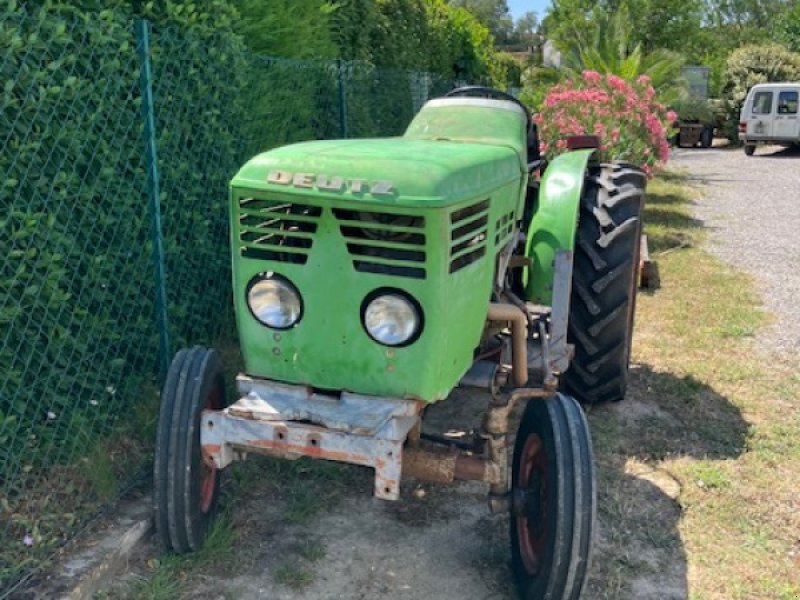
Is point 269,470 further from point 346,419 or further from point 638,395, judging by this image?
point 638,395

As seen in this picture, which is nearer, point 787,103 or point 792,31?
point 787,103

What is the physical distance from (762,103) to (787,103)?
0.61 metres

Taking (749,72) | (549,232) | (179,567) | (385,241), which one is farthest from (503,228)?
(749,72)

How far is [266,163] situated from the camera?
107 inches

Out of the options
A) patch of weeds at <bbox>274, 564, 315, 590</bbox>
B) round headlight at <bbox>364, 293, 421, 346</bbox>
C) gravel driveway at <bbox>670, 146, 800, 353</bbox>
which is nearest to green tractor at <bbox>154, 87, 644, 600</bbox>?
round headlight at <bbox>364, 293, 421, 346</bbox>

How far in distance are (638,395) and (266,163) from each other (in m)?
2.97

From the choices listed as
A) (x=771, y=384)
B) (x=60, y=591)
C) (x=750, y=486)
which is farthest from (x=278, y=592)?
(x=771, y=384)

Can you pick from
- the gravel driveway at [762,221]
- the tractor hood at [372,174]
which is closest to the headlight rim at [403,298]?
the tractor hood at [372,174]

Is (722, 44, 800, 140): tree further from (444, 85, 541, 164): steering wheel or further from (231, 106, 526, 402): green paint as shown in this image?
(231, 106, 526, 402): green paint

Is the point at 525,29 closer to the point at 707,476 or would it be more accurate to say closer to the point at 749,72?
the point at 749,72

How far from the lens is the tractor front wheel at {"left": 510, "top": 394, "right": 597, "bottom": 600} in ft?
8.87

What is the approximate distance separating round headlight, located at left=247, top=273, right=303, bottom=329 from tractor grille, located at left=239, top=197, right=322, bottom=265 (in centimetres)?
A: 8

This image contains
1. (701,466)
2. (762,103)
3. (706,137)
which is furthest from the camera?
(706,137)

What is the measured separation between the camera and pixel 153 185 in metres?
3.68
